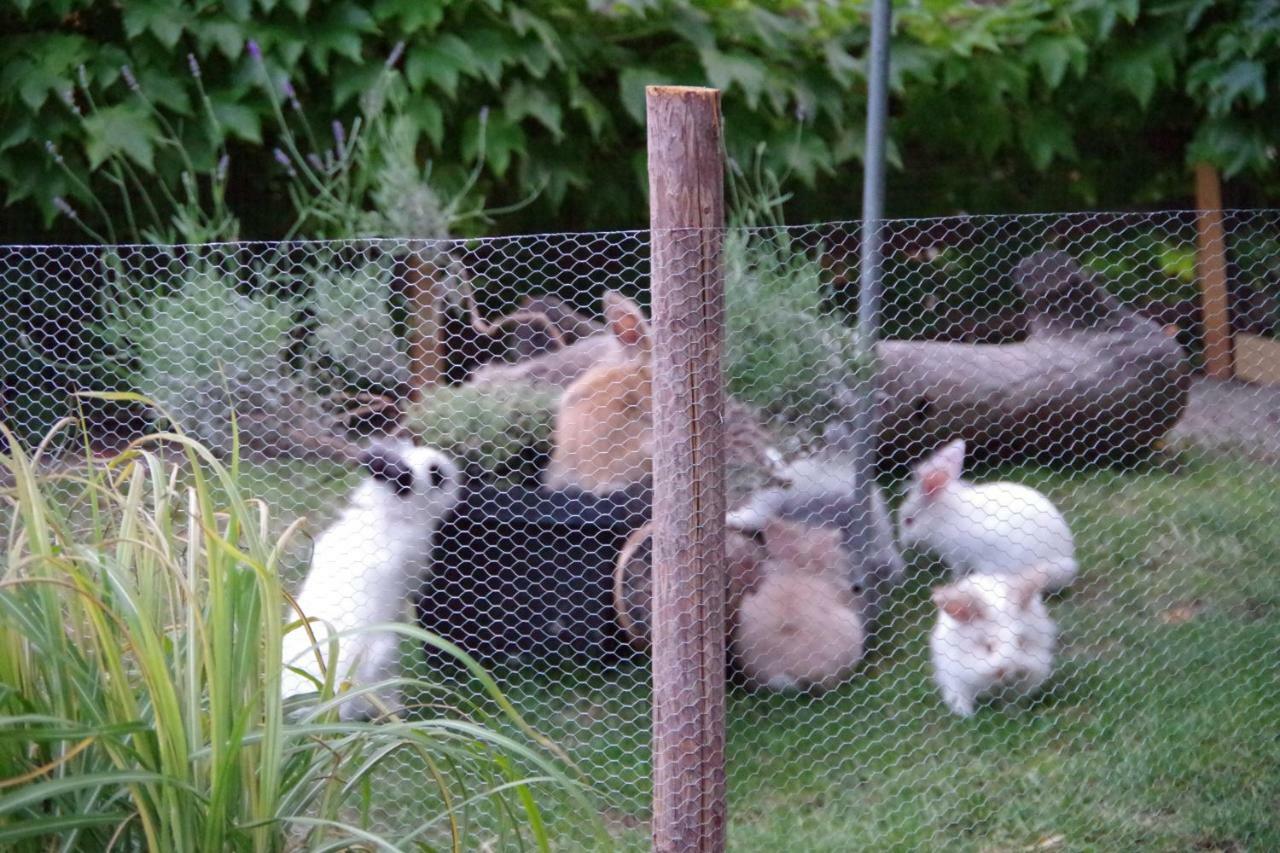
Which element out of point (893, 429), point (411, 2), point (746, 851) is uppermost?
point (411, 2)

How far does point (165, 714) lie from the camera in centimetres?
175

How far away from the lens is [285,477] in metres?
3.14

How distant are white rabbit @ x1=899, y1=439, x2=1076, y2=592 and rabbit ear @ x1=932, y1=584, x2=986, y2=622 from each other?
21cm

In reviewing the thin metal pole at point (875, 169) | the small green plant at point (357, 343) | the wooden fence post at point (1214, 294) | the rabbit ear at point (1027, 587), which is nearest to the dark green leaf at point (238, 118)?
the small green plant at point (357, 343)

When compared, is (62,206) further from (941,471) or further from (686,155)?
Result: (941,471)

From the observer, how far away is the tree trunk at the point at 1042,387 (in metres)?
3.84

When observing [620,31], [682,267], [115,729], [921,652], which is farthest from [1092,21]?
[115,729]

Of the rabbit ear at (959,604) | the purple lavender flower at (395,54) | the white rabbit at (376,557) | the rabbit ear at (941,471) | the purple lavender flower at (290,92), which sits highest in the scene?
the purple lavender flower at (395,54)

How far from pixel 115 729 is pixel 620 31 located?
141 inches

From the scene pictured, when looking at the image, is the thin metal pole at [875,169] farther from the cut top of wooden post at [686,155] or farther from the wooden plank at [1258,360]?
the wooden plank at [1258,360]

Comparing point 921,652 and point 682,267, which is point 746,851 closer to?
point 921,652

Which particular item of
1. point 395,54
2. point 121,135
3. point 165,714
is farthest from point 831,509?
point 121,135

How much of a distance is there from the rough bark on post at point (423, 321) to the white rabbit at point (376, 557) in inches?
13.8

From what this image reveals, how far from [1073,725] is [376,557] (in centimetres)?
160
